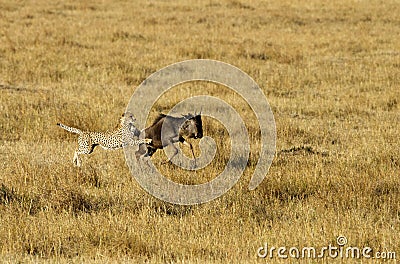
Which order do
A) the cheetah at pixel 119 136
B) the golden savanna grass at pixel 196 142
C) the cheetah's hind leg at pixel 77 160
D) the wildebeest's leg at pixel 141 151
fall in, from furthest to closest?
the wildebeest's leg at pixel 141 151
the cheetah's hind leg at pixel 77 160
the cheetah at pixel 119 136
the golden savanna grass at pixel 196 142

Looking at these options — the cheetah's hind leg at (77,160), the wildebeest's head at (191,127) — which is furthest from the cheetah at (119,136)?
the wildebeest's head at (191,127)

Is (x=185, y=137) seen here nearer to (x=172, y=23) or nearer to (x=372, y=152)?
(x=372, y=152)

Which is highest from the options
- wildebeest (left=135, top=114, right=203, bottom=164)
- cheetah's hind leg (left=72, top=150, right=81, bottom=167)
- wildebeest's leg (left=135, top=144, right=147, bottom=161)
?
wildebeest (left=135, top=114, right=203, bottom=164)

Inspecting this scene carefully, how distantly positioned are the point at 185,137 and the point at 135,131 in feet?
2.14

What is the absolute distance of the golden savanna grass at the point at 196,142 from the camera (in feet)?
20.0

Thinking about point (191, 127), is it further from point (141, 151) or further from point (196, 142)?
point (196, 142)

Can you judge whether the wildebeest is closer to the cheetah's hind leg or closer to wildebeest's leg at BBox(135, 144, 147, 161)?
wildebeest's leg at BBox(135, 144, 147, 161)

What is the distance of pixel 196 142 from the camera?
9906 millimetres

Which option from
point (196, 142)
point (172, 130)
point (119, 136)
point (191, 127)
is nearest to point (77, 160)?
point (119, 136)

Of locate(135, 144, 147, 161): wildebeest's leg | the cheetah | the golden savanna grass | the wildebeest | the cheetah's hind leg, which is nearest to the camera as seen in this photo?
the golden savanna grass

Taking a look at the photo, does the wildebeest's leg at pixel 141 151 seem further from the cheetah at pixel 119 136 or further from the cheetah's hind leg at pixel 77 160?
the cheetah's hind leg at pixel 77 160

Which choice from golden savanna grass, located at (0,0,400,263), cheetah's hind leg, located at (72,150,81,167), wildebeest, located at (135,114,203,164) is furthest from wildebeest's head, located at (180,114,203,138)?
cheetah's hind leg, located at (72,150,81,167)

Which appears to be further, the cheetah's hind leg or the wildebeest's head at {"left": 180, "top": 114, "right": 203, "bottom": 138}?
the cheetah's hind leg

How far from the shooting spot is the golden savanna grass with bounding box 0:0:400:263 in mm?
6086
